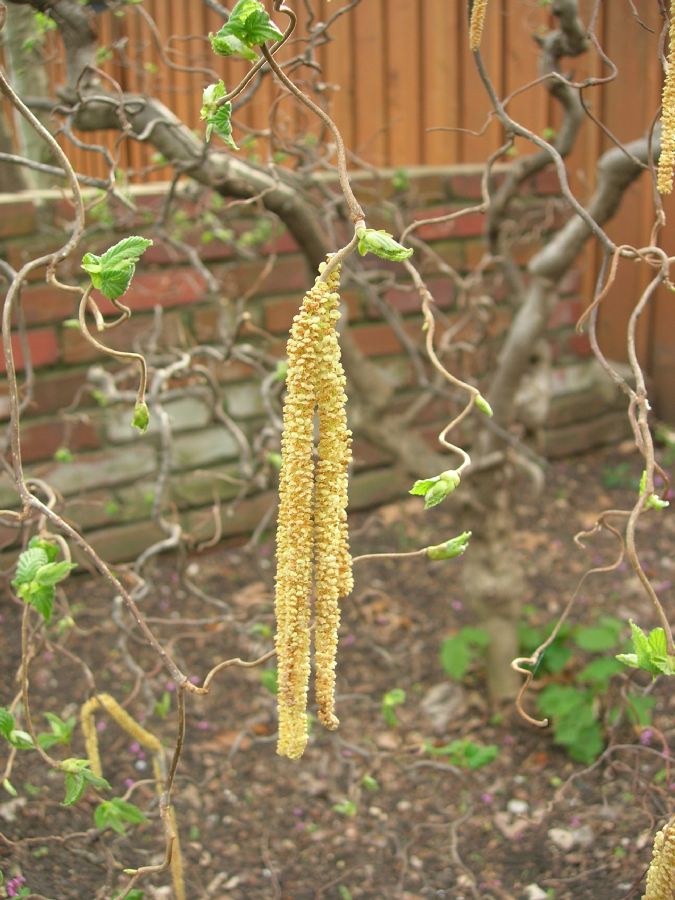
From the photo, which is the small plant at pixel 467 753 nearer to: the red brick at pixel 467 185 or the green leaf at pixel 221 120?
the green leaf at pixel 221 120

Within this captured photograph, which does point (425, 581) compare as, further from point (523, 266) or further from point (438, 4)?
point (438, 4)

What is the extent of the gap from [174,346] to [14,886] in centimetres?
170

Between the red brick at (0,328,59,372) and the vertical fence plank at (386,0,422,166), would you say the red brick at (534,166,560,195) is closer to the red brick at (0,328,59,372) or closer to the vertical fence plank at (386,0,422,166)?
the vertical fence plank at (386,0,422,166)

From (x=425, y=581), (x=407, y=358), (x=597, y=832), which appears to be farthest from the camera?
(x=407, y=358)

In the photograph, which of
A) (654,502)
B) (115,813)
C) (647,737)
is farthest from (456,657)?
(654,502)

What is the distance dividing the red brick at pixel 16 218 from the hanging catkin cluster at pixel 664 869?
2210mm

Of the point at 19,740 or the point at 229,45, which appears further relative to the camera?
the point at 19,740

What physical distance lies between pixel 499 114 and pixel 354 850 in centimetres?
133

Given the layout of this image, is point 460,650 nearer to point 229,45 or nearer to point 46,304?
point 46,304

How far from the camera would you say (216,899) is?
1.74 metres

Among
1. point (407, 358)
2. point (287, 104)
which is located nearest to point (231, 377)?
point (407, 358)

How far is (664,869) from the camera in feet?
3.61

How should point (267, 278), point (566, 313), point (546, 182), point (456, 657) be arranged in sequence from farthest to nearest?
point (566, 313) → point (546, 182) → point (267, 278) → point (456, 657)

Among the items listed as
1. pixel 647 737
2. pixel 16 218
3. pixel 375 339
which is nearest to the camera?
pixel 647 737
